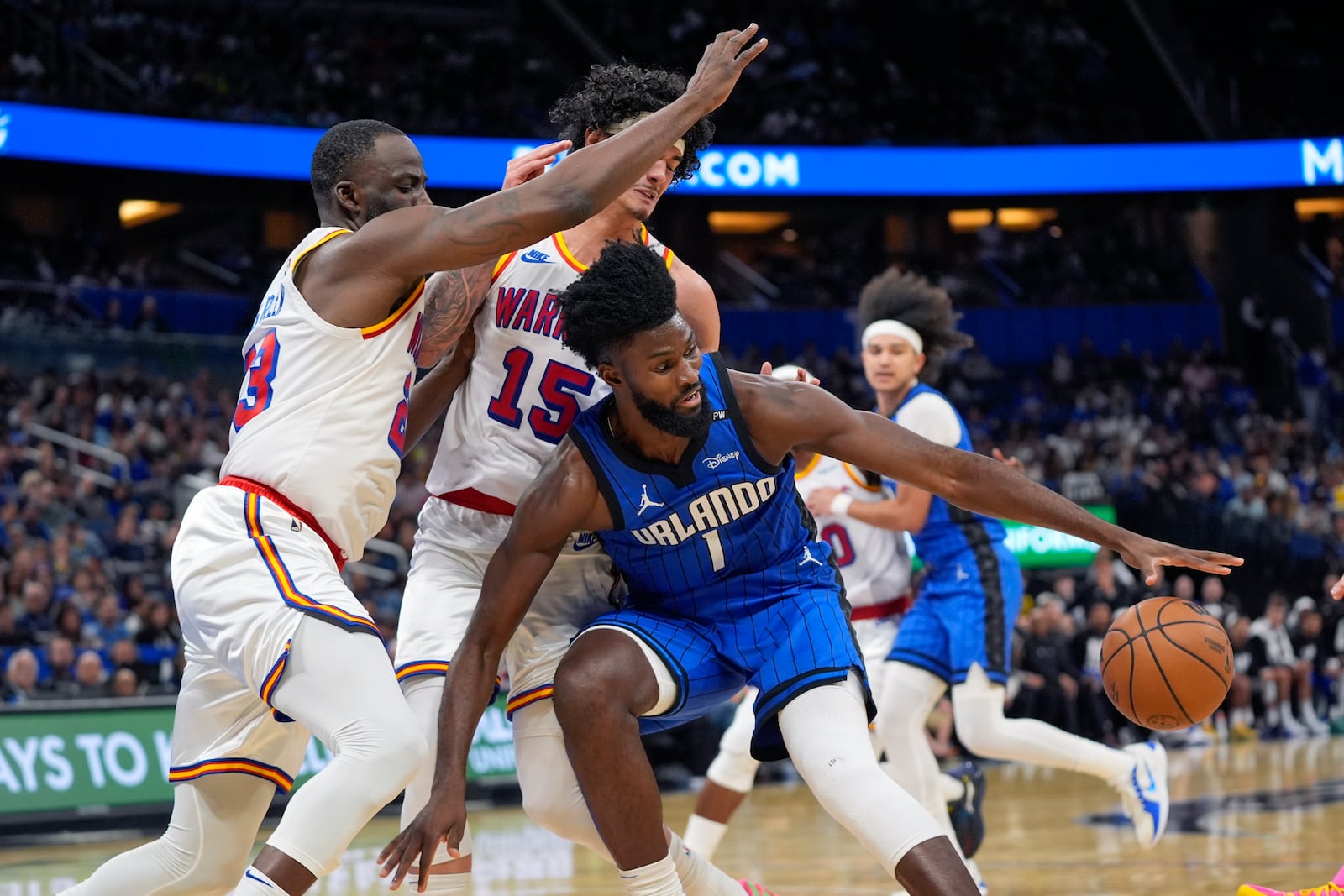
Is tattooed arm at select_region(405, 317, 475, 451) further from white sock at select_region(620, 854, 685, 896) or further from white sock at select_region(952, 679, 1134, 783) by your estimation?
white sock at select_region(952, 679, 1134, 783)

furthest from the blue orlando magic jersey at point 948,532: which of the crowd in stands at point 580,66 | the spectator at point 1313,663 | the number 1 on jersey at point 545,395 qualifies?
the crowd in stands at point 580,66

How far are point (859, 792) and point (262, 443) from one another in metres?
1.72

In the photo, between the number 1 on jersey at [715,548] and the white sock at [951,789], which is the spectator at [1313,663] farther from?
the number 1 on jersey at [715,548]

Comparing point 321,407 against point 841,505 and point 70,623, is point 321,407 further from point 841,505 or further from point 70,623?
point 70,623

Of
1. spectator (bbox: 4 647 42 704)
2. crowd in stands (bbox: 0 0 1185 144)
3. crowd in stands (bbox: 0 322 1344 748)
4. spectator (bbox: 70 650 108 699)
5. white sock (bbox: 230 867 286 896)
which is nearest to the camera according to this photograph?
white sock (bbox: 230 867 286 896)

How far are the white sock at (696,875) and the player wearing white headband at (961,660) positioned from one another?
2.06m

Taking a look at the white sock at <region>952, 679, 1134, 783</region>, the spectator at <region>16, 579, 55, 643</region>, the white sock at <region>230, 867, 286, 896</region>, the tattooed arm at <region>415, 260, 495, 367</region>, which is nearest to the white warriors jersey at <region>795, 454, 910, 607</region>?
the white sock at <region>952, 679, 1134, 783</region>

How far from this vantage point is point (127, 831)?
924 cm

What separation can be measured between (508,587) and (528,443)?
566 mm

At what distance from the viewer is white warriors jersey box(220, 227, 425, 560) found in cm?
383

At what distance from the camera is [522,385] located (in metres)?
4.39

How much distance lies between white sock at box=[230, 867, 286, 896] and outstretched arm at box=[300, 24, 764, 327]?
134cm

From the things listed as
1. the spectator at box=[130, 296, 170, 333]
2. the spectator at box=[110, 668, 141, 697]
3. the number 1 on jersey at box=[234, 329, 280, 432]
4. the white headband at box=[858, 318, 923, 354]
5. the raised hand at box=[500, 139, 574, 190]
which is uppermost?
the spectator at box=[130, 296, 170, 333]

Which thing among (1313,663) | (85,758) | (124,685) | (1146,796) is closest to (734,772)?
(1146,796)
